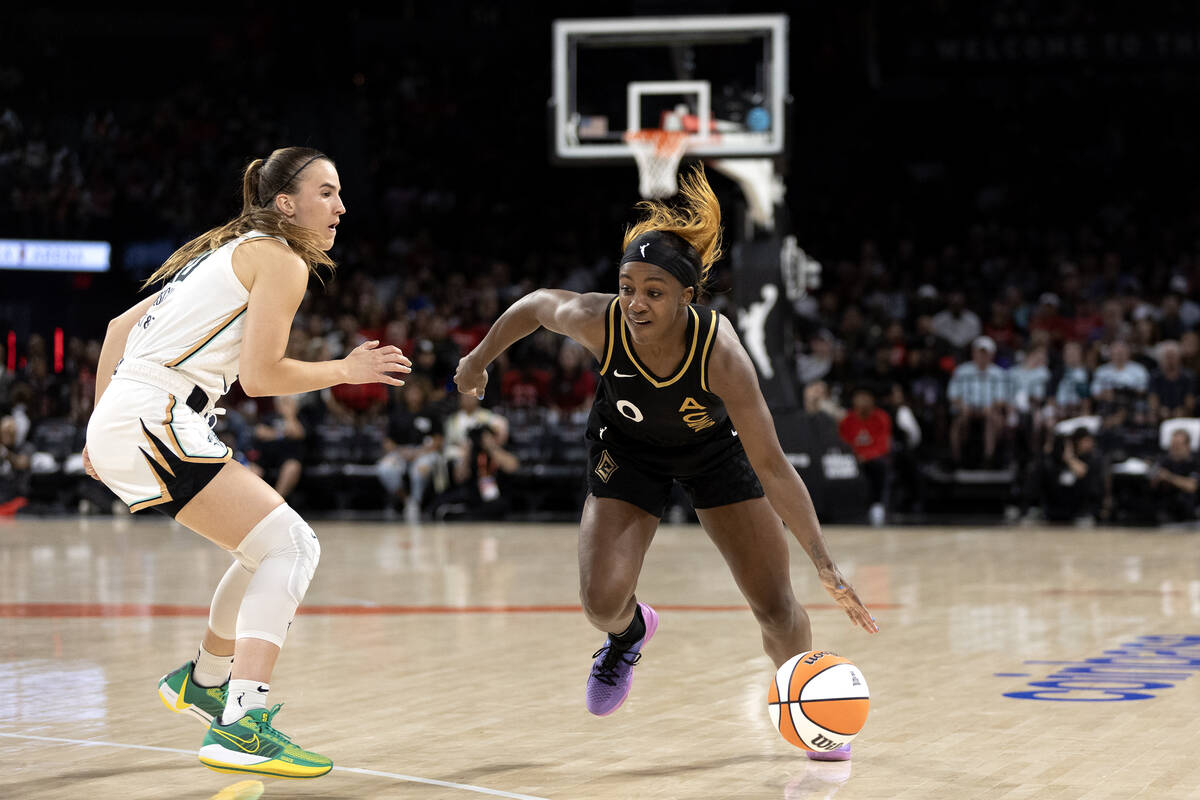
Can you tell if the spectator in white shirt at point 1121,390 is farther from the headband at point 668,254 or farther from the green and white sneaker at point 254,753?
the green and white sneaker at point 254,753

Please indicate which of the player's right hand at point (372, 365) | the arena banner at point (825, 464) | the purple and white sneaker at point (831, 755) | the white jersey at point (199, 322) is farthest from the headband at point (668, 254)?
the arena banner at point (825, 464)

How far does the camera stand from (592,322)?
5.24m

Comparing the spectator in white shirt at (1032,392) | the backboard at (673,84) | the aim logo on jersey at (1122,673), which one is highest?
the backboard at (673,84)

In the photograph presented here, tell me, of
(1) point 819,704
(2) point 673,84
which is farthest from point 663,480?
(2) point 673,84

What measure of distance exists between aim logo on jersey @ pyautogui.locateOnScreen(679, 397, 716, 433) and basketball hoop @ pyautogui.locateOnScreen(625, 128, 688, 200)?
32.4ft

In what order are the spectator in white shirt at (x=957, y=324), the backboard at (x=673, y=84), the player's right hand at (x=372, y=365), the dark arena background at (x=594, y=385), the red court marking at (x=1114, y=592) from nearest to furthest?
the player's right hand at (x=372, y=365), the dark arena background at (x=594, y=385), the red court marking at (x=1114, y=592), the backboard at (x=673, y=84), the spectator in white shirt at (x=957, y=324)

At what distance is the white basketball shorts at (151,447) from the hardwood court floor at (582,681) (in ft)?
2.97

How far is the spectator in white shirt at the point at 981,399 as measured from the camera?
16203mm

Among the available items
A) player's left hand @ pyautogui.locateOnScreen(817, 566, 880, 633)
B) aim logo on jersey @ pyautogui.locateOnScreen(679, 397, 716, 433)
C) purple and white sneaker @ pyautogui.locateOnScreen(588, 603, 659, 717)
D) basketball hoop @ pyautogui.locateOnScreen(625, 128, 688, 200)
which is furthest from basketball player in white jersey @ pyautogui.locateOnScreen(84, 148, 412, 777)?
basketball hoop @ pyautogui.locateOnScreen(625, 128, 688, 200)

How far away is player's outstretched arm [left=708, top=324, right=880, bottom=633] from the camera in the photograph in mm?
4703

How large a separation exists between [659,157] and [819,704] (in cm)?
1073

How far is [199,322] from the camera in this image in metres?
4.71

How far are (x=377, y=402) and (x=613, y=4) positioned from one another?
33.8 feet

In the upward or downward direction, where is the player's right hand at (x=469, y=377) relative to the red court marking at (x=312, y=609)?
upward
